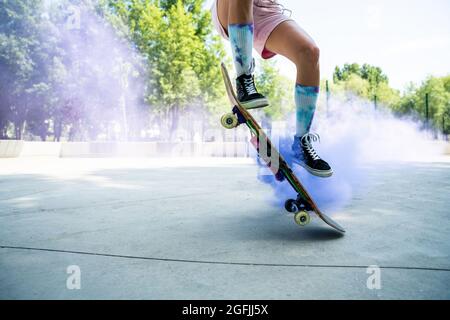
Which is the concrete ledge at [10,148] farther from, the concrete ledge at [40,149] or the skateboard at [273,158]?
the skateboard at [273,158]

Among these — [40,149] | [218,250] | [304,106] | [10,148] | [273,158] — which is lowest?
[218,250]

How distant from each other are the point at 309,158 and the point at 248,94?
0.69 metres

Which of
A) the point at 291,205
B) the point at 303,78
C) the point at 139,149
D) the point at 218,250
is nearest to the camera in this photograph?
the point at 218,250

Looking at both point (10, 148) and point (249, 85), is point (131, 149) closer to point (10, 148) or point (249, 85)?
point (10, 148)

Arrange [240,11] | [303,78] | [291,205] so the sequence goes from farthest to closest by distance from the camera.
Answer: [303,78] < [291,205] < [240,11]

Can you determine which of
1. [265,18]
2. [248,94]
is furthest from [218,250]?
[265,18]

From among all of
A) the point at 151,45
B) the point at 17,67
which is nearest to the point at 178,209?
the point at 151,45

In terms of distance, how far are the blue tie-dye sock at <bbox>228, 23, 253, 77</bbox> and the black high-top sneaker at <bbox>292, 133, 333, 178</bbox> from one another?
699 mm

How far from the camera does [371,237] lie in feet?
7.80

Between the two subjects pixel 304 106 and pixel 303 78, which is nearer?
pixel 303 78

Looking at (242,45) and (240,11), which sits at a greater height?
(240,11)

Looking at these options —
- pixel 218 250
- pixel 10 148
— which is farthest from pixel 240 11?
pixel 10 148

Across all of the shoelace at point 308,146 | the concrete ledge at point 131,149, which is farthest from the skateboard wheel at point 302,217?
the concrete ledge at point 131,149

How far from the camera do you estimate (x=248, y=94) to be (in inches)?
97.7
